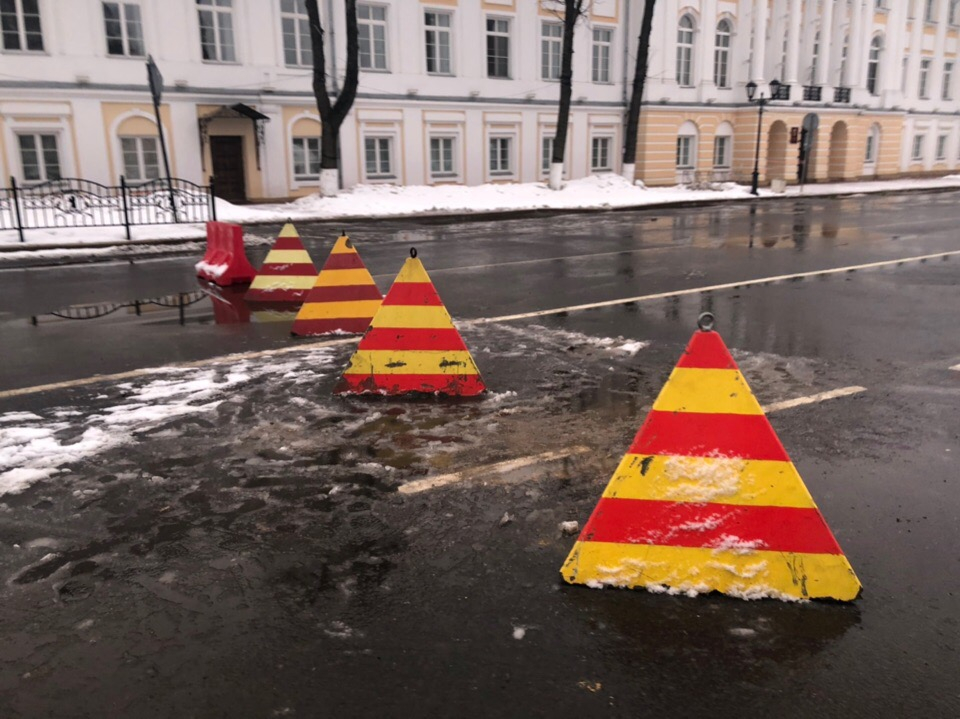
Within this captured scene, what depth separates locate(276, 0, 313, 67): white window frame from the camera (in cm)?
2883

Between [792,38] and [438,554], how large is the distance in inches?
1744

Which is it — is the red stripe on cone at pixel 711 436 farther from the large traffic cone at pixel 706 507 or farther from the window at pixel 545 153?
the window at pixel 545 153

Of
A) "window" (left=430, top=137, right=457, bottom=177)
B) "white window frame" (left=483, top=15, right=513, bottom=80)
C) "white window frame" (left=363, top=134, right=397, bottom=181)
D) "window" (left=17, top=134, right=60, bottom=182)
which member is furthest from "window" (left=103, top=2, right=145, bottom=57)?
"white window frame" (left=483, top=15, right=513, bottom=80)

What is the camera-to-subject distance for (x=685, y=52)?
3912 centimetres

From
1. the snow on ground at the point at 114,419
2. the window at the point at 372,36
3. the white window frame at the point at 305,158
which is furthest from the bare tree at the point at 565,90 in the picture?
the snow on ground at the point at 114,419

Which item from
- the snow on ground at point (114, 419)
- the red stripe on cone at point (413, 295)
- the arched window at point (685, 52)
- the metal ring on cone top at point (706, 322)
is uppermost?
the arched window at point (685, 52)

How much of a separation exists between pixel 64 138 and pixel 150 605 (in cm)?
2612

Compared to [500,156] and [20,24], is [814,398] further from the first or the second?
[500,156]

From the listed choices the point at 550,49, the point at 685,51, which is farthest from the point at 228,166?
the point at 685,51

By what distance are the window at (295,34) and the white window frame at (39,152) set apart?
814 cm

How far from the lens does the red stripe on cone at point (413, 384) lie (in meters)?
6.04

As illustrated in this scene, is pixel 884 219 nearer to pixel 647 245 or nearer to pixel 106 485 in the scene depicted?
pixel 647 245

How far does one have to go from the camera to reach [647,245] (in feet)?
54.6

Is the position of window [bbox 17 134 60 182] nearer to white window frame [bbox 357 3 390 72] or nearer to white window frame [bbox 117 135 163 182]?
white window frame [bbox 117 135 163 182]
